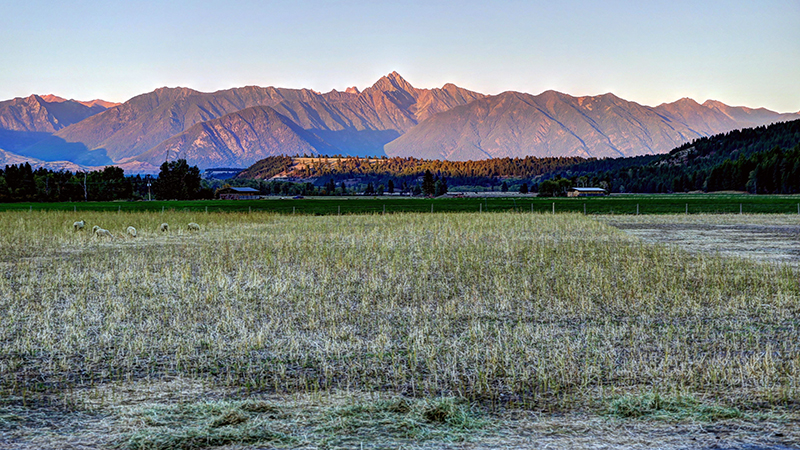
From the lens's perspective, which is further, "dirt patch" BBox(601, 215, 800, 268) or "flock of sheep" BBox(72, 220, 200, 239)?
"flock of sheep" BBox(72, 220, 200, 239)

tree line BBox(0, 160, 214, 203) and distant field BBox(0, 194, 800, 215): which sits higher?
tree line BBox(0, 160, 214, 203)

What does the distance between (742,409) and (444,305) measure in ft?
27.0

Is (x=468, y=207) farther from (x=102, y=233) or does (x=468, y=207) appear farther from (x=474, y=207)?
(x=102, y=233)

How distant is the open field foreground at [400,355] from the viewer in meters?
7.73

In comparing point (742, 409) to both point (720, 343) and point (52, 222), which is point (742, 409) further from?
point (52, 222)

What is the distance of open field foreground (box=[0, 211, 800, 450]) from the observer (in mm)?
7734

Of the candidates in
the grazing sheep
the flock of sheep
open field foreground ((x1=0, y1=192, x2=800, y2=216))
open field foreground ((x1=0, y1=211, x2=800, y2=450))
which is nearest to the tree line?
open field foreground ((x1=0, y1=192, x2=800, y2=216))

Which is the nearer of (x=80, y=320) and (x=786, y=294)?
(x=80, y=320)

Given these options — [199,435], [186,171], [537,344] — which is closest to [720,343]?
[537,344]

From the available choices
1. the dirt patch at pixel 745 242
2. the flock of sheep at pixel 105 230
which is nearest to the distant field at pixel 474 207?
the flock of sheep at pixel 105 230

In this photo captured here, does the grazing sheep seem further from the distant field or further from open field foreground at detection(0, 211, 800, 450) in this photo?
the distant field

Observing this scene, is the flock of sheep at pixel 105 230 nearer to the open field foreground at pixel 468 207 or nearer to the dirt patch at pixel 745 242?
the open field foreground at pixel 468 207

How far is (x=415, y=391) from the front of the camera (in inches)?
368

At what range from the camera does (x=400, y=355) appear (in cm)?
1132
